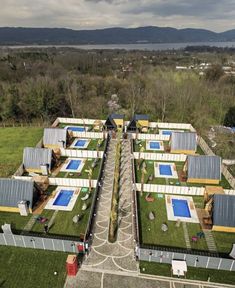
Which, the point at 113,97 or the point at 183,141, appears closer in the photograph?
the point at 183,141

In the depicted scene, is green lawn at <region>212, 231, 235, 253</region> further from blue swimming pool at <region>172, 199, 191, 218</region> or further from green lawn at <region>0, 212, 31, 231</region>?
green lawn at <region>0, 212, 31, 231</region>


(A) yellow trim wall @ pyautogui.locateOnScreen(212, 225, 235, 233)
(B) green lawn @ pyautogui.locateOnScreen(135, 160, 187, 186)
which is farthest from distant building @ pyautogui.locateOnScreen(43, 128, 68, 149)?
(A) yellow trim wall @ pyautogui.locateOnScreen(212, 225, 235, 233)

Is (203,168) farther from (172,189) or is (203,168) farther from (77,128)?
(77,128)

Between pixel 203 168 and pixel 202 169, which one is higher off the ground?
pixel 203 168

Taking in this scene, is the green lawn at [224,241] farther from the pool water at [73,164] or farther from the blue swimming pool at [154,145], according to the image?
the blue swimming pool at [154,145]

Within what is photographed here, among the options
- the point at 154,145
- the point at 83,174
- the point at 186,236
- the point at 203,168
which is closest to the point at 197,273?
the point at 186,236

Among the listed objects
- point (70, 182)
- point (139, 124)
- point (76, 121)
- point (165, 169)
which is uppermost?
point (139, 124)

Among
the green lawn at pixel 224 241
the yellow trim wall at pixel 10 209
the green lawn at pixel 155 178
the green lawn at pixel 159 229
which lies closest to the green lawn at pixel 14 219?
the yellow trim wall at pixel 10 209
